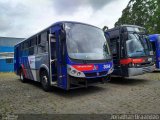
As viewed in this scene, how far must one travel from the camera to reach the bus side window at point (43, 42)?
9.88 m

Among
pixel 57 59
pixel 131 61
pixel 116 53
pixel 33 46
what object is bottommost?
pixel 131 61

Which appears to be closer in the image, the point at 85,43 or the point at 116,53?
the point at 85,43

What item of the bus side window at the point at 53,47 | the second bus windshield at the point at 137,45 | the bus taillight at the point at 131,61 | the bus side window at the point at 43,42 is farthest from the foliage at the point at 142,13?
the bus side window at the point at 53,47

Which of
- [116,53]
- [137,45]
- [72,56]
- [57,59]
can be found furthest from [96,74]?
[137,45]

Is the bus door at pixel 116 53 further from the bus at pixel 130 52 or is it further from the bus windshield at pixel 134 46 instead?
the bus windshield at pixel 134 46

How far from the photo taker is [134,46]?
10914mm

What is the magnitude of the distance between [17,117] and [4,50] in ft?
90.3

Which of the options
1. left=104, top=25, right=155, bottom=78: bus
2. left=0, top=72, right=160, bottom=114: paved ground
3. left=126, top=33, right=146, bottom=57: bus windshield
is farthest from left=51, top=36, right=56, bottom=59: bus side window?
left=126, top=33, right=146, bottom=57: bus windshield

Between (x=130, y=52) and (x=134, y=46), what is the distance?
45 centimetres

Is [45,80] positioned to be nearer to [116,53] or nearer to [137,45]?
[116,53]

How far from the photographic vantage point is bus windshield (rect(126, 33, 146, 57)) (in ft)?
35.3

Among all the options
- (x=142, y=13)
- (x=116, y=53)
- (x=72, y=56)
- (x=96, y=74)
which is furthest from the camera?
(x=142, y=13)

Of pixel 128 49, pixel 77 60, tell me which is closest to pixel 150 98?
pixel 77 60

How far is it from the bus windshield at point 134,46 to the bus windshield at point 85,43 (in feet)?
5.74
